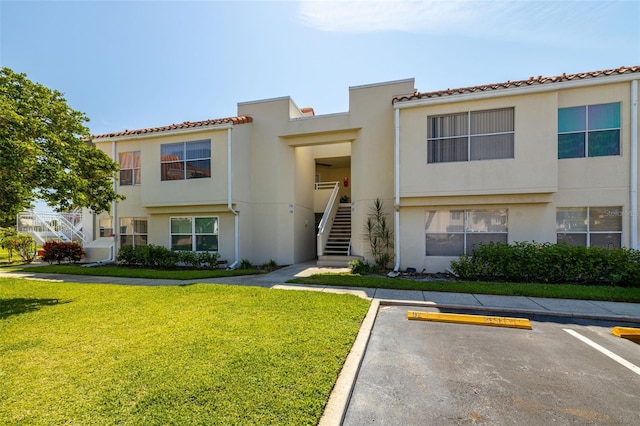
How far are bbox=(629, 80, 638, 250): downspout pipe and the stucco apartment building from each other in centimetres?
3

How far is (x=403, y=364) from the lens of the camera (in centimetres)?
393

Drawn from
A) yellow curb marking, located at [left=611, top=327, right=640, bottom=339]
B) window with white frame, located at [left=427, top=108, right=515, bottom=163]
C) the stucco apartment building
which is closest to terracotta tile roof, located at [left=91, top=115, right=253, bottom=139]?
the stucco apartment building

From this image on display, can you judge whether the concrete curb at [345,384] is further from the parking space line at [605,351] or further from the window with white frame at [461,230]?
the window with white frame at [461,230]

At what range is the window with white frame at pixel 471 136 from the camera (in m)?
9.69

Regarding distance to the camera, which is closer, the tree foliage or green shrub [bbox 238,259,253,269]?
the tree foliage

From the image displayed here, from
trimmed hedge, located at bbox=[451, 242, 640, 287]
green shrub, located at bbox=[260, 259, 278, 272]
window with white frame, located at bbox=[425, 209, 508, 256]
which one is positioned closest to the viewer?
trimmed hedge, located at bbox=[451, 242, 640, 287]

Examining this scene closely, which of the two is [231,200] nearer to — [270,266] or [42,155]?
[270,266]

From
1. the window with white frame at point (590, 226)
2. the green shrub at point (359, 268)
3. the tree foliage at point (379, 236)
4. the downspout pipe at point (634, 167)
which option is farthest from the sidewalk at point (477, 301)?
the downspout pipe at point (634, 167)

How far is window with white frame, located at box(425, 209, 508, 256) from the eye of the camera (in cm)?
1009

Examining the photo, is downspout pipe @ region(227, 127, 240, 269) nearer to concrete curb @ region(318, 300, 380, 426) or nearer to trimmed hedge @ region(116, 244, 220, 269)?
trimmed hedge @ region(116, 244, 220, 269)

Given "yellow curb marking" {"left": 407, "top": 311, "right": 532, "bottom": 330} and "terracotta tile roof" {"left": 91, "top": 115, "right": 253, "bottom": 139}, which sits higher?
"terracotta tile roof" {"left": 91, "top": 115, "right": 253, "bottom": 139}

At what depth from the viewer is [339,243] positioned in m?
13.6

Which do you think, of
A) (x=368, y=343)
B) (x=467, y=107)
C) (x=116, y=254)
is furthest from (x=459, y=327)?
(x=116, y=254)

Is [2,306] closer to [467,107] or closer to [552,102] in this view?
[467,107]
